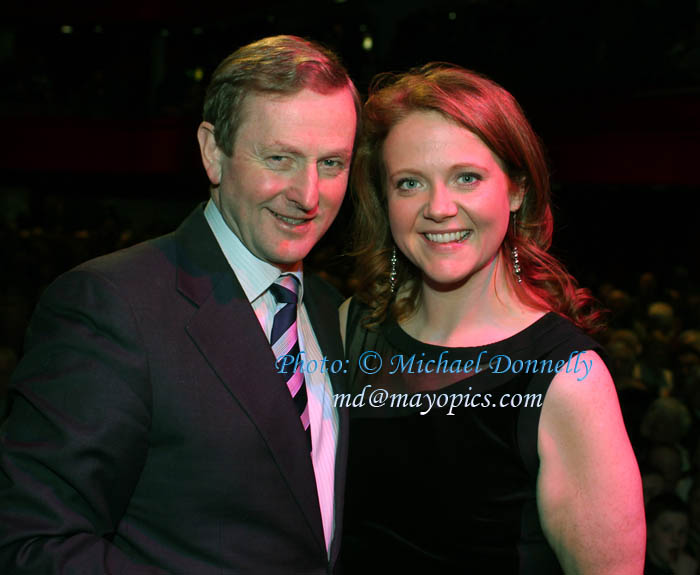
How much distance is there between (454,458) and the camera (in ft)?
5.89

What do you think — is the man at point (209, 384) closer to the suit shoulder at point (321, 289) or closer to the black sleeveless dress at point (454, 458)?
the black sleeveless dress at point (454, 458)

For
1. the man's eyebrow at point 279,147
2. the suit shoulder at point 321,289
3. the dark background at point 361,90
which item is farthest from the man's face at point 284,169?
the dark background at point 361,90

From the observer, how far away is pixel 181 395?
4.53ft

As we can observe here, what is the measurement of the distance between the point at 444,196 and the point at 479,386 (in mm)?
467

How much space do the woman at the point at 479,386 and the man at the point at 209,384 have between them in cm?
21

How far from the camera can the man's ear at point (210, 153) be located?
1636mm

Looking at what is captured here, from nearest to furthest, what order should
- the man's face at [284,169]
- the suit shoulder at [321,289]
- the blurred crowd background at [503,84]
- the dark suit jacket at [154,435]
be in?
the dark suit jacket at [154,435]
the man's face at [284,169]
the suit shoulder at [321,289]
the blurred crowd background at [503,84]

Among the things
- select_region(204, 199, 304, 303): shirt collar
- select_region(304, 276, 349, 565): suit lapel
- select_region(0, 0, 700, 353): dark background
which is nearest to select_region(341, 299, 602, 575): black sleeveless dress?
select_region(304, 276, 349, 565): suit lapel

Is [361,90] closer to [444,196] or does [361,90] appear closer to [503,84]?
[503,84]

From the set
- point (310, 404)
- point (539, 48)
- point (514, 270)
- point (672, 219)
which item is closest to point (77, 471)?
point (310, 404)

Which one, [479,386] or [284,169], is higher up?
[284,169]

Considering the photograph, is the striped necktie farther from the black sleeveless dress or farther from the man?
the black sleeveless dress

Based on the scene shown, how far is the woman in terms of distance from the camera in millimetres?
1641

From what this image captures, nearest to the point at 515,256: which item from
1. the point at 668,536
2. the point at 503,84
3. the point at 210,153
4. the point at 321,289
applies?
the point at 321,289
